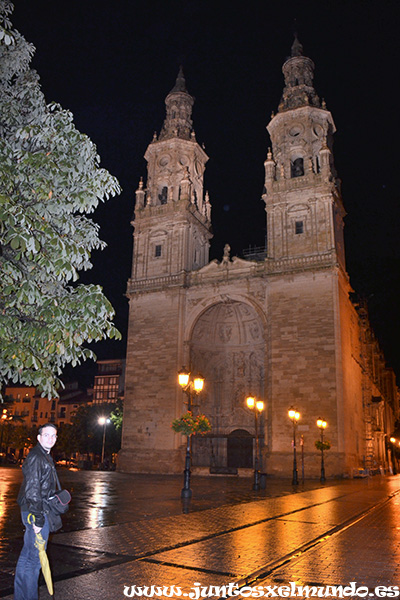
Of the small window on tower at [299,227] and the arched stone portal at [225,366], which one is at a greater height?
the small window on tower at [299,227]

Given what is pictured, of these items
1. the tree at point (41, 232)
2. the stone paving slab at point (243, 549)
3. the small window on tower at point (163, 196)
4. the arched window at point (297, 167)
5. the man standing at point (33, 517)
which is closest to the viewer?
the man standing at point (33, 517)

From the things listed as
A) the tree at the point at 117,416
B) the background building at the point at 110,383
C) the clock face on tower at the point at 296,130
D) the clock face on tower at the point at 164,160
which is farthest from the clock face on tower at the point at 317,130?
the background building at the point at 110,383

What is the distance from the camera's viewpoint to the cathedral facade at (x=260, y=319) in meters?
33.1

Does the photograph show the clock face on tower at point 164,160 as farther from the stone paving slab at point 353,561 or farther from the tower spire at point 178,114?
the stone paving slab at point 353,561

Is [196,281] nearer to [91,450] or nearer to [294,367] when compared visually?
[294,367]

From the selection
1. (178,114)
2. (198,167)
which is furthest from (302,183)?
(178,114)

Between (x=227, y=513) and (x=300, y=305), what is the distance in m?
22.8

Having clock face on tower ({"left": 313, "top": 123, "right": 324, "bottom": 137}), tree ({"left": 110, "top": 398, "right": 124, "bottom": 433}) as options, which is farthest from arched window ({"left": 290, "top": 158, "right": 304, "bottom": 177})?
tree ({"left": 110, "top": 398, "right": 124, "bottom": 433})

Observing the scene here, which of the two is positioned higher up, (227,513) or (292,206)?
(292,206)

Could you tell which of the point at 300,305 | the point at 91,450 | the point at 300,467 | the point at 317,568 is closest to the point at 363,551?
the point at 317,568

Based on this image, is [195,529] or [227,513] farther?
[227,513]

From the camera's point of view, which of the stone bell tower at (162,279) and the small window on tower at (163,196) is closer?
the stone bell tower at (162,279)

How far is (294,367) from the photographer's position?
110ft

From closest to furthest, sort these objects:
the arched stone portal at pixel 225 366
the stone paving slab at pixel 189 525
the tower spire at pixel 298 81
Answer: the stone paving slab at pixel 189 525, the arched stone portal at pixel 225 366, the tower spire at pixel 298 81
